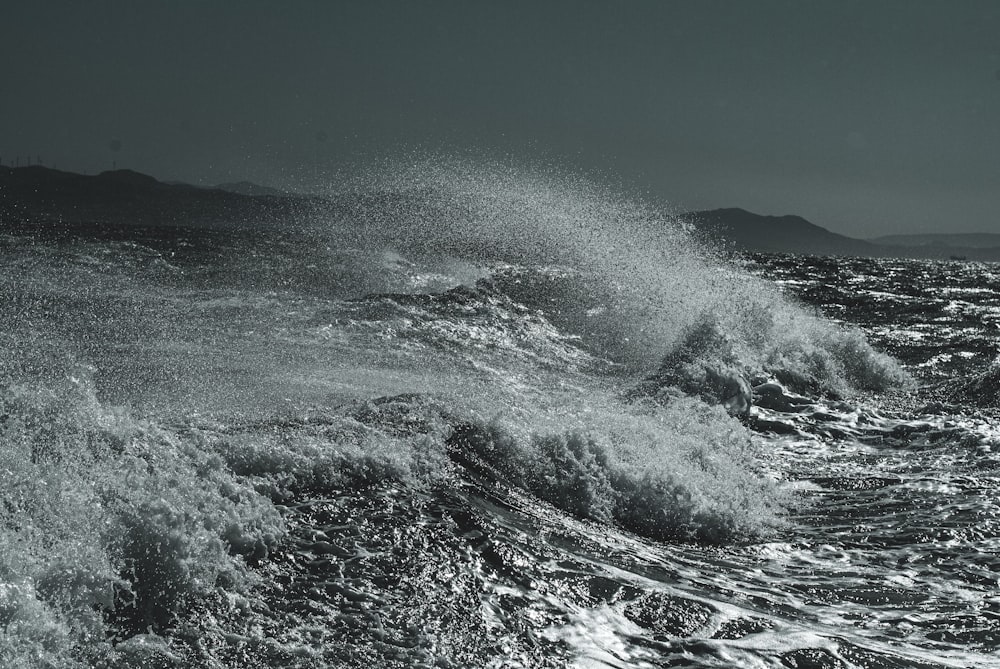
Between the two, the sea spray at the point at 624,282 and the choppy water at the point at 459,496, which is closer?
the choppy water at the point at 459,496

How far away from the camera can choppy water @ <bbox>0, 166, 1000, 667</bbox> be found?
3.32 metres

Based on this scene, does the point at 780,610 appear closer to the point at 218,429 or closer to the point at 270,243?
the point at 218,429

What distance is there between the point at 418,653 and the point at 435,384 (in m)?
5.74

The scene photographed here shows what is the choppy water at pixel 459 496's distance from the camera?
332 cm

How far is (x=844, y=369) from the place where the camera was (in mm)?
13602

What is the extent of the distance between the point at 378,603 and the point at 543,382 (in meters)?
7.22

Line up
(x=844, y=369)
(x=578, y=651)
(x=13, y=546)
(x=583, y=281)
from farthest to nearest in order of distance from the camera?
1. (x=583, y=281)
2. (x=844, y=369)
3. (x=578, y=651)
4. (x=13, y=546)

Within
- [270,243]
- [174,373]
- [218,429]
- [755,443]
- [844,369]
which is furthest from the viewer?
[270,243]

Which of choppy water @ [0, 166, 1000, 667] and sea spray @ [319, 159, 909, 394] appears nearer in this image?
choppy water @ [0, 166, 1000, 667]

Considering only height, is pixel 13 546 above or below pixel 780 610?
above

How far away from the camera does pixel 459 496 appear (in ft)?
16.6

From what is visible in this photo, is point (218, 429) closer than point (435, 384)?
Yes

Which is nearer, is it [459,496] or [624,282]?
[459,496]

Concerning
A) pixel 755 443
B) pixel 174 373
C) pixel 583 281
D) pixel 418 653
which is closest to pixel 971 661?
pixel 418 653
